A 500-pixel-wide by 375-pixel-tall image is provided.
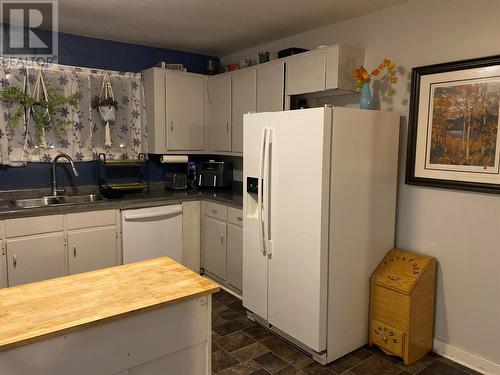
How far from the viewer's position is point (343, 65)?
2.97 meters

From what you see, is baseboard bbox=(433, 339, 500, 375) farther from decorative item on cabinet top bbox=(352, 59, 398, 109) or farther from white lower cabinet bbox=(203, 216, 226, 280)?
white lower cabinet bbox=(203, 216, 226, 280)

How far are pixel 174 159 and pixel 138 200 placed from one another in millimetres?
748

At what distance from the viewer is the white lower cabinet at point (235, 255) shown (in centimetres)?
352

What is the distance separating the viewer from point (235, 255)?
3586 mm

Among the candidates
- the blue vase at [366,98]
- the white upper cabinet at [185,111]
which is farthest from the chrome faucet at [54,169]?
the blue vase at [366,98]

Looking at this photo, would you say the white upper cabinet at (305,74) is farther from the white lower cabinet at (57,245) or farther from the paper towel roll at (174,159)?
the white lower cabinet at (57,245)

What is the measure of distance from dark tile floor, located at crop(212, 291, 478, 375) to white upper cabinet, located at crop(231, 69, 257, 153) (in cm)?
185

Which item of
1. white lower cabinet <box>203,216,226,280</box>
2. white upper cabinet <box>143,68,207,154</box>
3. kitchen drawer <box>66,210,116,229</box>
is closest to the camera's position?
kitchen drawer <box>66,210,116,229</box>

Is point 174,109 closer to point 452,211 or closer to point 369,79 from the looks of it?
point 369,79

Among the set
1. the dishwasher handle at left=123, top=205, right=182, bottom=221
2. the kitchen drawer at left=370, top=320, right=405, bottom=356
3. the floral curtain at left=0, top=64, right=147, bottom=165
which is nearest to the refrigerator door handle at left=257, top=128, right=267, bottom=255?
the kitchen drawer at left=370, top=320, right=405, bottom=356

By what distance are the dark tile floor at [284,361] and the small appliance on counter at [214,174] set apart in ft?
5.54

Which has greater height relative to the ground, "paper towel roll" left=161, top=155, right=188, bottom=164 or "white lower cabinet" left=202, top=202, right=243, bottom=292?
"paper towel roll" left=161, top=155, right=188, bottom=164

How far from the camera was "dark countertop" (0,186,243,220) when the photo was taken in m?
3.06

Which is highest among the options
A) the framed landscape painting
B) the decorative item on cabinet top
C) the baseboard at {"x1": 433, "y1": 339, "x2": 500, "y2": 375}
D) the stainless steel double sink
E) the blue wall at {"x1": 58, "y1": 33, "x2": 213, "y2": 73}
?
the blue wall at {"x1": 58, "y1": 33, "x2": 213, "y2": 73}
